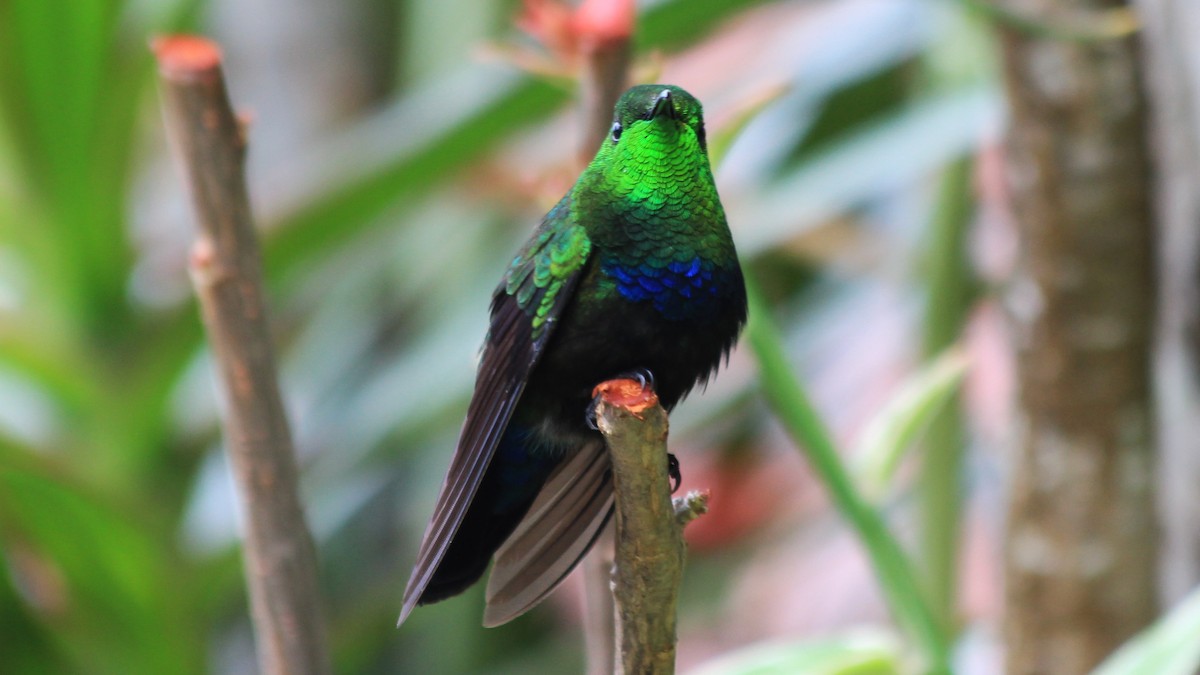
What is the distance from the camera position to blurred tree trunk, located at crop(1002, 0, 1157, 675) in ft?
4.04

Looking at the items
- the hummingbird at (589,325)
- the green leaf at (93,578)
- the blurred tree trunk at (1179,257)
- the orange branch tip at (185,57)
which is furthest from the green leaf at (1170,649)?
the green leaf at (93,578)

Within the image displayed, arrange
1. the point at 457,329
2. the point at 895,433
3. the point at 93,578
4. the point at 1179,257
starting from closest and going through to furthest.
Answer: the point at 895,433, the point at 1179,257, the point at 93,578, the point at 457,329

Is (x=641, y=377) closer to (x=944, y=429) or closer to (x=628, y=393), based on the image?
(x=628, y=393)

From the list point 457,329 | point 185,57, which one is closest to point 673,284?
point 185,57

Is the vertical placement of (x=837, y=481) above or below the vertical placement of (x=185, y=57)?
below

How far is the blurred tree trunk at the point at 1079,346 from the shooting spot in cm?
123

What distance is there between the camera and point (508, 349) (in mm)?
706

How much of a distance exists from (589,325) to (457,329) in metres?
1.14

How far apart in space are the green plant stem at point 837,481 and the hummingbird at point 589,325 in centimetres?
19

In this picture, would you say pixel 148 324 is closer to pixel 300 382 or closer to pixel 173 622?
pixel 173 622

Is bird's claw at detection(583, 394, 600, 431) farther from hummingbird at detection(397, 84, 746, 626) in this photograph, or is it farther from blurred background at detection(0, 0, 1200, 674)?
blurred background at detection(0, 0, 1200, 674)

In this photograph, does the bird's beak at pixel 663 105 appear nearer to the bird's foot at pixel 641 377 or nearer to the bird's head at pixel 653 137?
the bird's head at pixel 653 137

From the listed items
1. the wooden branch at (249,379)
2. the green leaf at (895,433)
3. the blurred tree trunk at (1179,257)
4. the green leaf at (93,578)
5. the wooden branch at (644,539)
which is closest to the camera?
the wooden branch at (644,539)

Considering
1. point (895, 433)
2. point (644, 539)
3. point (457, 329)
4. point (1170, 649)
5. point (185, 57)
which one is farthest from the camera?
point (457, 329)
